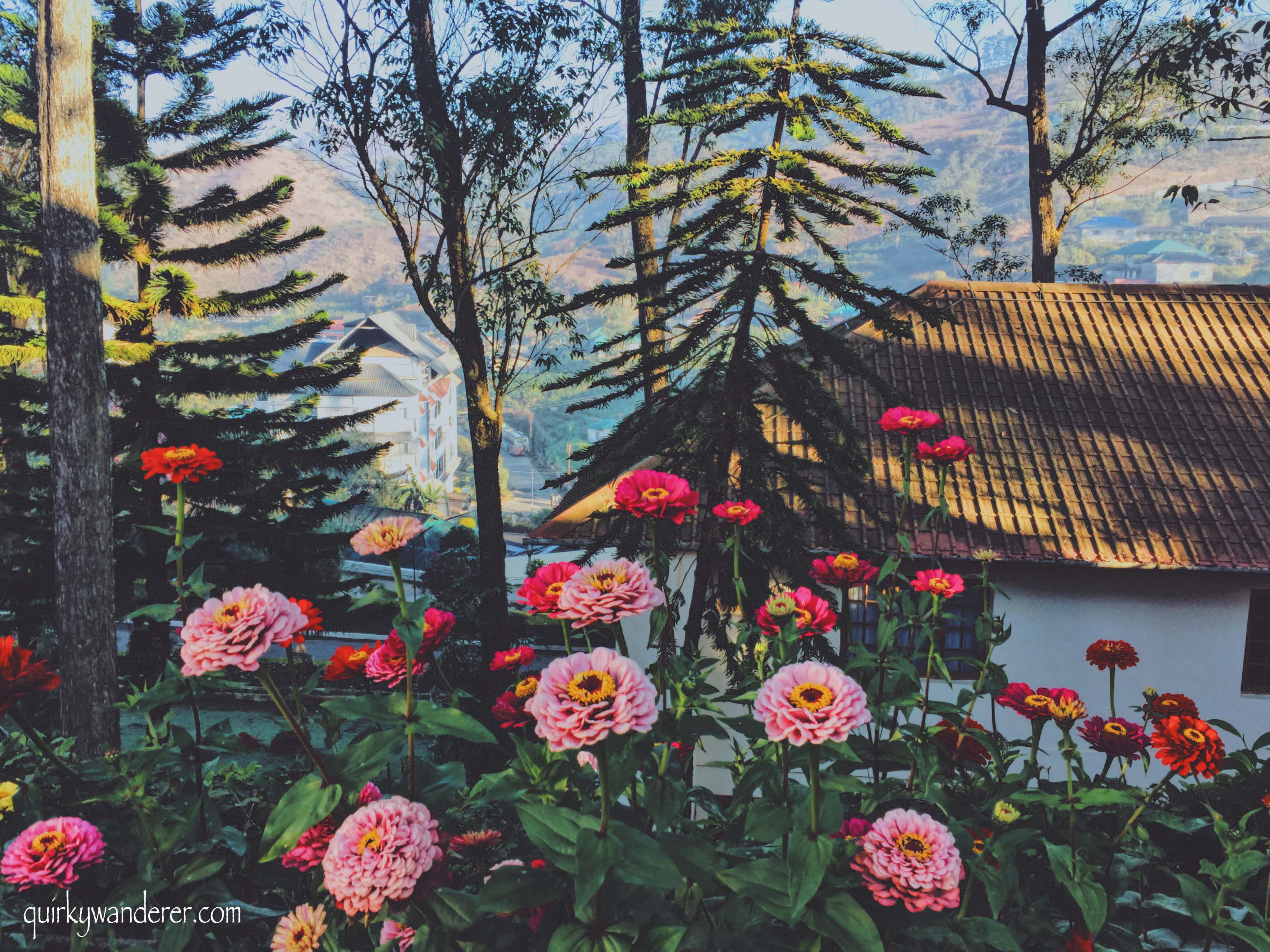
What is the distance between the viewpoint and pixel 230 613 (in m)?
1.46

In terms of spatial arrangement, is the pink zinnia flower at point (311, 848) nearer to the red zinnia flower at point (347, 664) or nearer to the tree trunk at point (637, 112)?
the red zinnia flower at point (347, 664)

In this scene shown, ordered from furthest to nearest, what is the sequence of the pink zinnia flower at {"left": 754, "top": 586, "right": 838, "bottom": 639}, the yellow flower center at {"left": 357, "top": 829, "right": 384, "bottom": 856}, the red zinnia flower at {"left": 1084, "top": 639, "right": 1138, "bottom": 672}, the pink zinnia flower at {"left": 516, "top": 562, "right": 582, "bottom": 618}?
the red zinnia flower at {"left": 1084, "top": 639, "right": 1138, "bottom": 672} → the pink zinnia flower at {"left": 754, "top": 586, "right": 838, "bottom": 639} → the pink zinnia flower at {"left": 516, "top": 562, "right": 582, "bottom": 618} → the yellow flower center at {"left": 357, "top": 829, "right": 384, "bottom": 856}

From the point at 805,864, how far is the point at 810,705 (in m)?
0.24

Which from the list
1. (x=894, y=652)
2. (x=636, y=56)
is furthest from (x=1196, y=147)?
(x=894, y=652)

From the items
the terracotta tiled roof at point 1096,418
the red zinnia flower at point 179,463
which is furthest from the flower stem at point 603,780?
the terracotta tiled roof at point 1096,418

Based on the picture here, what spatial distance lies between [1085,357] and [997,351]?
1096 millimetres

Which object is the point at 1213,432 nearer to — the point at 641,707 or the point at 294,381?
the point at 641,707

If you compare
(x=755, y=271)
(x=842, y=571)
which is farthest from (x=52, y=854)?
(x=755, y=271)

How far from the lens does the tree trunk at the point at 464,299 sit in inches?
432

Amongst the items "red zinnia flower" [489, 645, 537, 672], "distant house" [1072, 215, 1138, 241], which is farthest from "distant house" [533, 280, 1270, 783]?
"distant house" [1072, 215, 1138, 241]

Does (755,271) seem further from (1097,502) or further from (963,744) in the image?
(1097,502)

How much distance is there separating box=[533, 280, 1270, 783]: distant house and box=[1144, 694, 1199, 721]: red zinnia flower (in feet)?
16.9

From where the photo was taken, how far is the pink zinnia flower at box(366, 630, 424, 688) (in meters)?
1.71

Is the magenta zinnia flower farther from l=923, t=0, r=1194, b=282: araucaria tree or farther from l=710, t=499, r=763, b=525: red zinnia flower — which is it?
l=923, t=0, r=1194, b=282: araucaria tree
